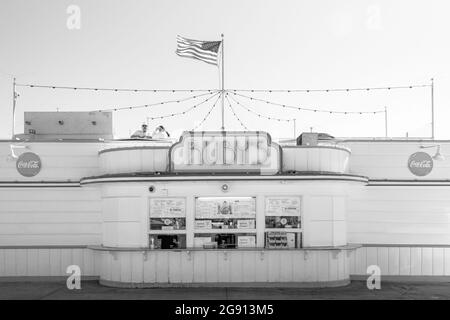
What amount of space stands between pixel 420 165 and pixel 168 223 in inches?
339

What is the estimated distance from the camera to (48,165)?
58.2 feet

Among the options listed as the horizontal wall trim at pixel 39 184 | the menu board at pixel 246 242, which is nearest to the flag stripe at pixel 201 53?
the horizontal wall trim at pixel 39 184

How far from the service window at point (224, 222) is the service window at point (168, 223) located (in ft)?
1.33

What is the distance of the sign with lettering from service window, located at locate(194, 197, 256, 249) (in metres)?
0.96

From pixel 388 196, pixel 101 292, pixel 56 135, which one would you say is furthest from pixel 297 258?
pixel 56 135

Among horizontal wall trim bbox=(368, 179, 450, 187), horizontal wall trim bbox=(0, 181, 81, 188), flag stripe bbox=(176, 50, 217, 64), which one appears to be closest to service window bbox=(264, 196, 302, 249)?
horizontal wall trim bbox=(368, 179, 450, 187)

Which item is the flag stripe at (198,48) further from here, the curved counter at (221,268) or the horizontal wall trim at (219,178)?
the curved counter at (221,268)

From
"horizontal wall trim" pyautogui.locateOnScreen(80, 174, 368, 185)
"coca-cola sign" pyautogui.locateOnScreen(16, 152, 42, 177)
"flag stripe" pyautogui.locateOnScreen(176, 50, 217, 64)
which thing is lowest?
"horizontal wall trim" pyautogui.locateOnScreen(80, 174, 368, 185)

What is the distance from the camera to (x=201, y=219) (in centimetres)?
1593

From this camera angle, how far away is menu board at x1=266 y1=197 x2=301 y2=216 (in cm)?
1592

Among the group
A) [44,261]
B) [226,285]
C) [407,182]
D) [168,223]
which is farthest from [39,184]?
[407,182]

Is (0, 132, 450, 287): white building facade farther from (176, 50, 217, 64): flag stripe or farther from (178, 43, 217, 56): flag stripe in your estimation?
(178, 43, 217, 56): flag stripe

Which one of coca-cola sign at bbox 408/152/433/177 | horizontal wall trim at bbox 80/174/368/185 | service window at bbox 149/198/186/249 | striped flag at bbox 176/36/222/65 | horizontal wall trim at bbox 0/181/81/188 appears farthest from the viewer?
striped flag at bbox 176/36/222/65
